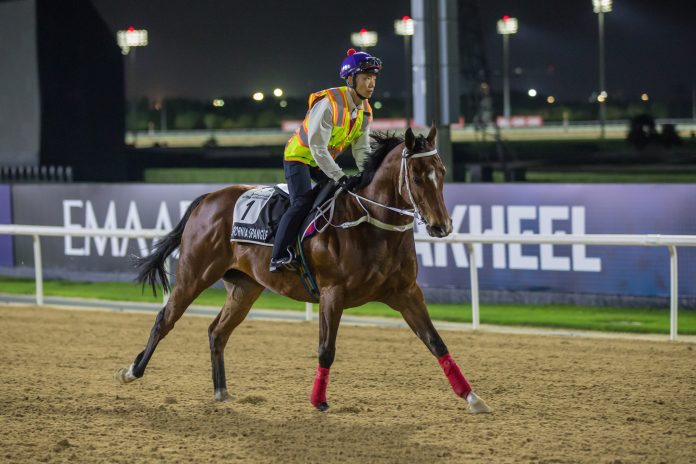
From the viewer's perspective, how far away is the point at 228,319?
6.82m

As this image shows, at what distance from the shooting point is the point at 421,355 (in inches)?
325

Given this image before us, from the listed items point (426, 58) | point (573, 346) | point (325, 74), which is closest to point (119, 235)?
point (426, 58)

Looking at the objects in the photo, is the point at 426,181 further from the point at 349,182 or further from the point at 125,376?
the point at 125,376


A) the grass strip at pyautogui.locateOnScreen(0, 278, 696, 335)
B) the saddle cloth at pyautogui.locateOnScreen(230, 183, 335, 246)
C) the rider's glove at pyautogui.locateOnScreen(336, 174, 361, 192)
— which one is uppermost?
the rider's glove at pyautogui.locateOnScreen(336, 174, 361, 192)

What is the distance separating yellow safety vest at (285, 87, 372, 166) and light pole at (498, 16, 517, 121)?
22554 mm

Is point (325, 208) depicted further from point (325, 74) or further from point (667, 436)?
point (325, 74)

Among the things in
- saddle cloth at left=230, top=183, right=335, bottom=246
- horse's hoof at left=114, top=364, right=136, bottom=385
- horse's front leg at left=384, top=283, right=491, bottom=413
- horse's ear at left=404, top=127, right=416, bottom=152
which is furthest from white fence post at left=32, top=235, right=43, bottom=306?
horse's ear at left=404, top=127, right=416, bottom=152

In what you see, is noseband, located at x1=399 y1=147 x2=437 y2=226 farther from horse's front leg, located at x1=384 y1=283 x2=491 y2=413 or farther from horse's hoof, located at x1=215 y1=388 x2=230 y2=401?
horse's hoof, located at x1=215 y1=388 x2=230 y2=401

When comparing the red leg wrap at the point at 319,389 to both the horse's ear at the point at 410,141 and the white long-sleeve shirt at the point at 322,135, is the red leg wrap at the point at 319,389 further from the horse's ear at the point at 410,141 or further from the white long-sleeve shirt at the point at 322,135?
the horse's ear at the point at 410,141

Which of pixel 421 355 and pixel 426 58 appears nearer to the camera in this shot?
pixel 421 355

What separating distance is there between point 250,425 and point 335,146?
1.75 m

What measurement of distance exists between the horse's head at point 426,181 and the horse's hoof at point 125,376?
7.71 ft

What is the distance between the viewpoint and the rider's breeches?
6359 mm

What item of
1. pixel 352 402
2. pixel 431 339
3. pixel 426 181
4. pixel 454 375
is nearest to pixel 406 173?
pixel 426 181
